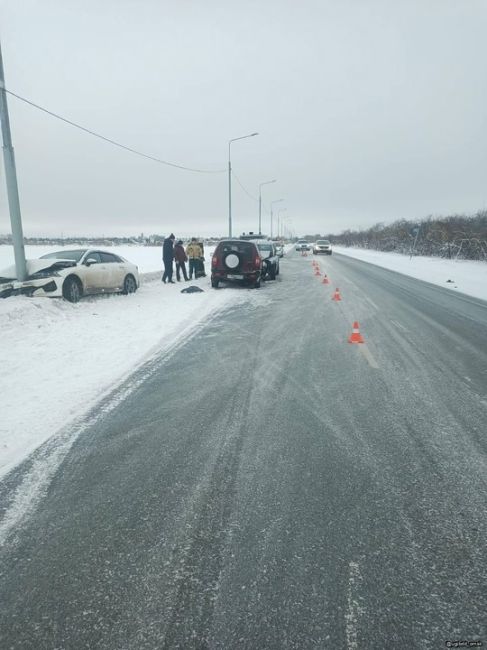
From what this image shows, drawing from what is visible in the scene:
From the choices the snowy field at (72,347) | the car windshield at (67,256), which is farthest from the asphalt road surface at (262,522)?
the car windshield at (67,256)

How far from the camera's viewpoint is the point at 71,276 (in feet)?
36.3

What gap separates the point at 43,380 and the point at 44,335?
2.72 m

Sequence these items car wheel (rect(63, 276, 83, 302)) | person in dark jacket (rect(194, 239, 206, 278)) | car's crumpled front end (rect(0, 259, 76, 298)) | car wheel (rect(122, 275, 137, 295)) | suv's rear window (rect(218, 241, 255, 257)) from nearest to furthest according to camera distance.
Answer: car's crumpled front end (rect(0, 259, 76, 298))
car wheel (rect(63, 276, 83, 302))
car wheel (rect(122, 275, 137, 295))
suv's rear window (rect(218, 241, 255, 257))
person in dark jacket (rect(194, 239, 206, 278))

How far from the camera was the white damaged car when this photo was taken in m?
10.5

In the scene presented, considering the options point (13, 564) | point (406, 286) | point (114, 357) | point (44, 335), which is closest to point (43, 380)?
point (114, 357)

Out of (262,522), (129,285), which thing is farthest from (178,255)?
(262,522)

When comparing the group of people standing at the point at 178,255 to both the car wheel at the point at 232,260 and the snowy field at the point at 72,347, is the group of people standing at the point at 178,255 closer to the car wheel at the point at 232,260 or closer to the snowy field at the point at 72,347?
the car wheel at the point at 232,260

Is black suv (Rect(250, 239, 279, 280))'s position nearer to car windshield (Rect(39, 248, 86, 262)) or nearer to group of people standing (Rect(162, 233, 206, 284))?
group of people standing (Rect(162, 233, 206, 284))

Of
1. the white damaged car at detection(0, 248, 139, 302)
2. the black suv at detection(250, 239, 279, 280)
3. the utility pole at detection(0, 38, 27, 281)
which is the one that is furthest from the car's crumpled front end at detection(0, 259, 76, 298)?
the black suv at detection(250, 239, 279, 280)

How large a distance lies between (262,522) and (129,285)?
1188cm

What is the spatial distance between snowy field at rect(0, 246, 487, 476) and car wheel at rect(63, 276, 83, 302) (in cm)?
26

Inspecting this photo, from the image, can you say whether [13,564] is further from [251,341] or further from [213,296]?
[213,296]

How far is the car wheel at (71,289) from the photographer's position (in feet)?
35.3

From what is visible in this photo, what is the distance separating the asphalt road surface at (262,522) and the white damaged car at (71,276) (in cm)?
680
